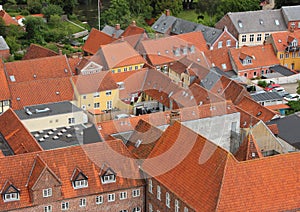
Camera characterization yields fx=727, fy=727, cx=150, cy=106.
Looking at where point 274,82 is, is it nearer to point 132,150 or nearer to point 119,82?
point 119,82

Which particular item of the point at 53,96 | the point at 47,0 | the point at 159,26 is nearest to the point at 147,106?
the point at 53,96

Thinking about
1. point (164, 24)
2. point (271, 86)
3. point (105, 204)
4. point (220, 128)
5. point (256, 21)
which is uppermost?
point (256, 21)

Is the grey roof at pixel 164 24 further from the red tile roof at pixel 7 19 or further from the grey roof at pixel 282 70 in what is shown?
the red tile roof at pixel 7 19

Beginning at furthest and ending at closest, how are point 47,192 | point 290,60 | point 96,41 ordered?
point 96,41, point 290,60, point 47,192

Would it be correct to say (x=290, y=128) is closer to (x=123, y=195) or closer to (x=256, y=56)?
(x=256, y=56)

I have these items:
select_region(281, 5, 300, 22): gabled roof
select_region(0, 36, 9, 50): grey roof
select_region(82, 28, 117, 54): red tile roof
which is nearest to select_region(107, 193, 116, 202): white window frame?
select_region(82, 28, 117, 54): red tile roof

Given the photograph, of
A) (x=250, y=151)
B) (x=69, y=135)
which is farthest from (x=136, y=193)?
(x=250, y=151)

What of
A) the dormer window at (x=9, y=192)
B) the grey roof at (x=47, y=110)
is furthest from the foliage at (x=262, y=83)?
the dormer window at (x=9, y=192)
